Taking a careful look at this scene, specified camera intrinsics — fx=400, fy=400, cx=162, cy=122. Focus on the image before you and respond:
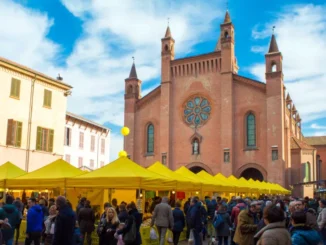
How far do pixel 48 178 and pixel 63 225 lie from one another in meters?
8.05

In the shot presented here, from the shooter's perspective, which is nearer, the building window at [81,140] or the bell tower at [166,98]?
the bell tower at [166,98]

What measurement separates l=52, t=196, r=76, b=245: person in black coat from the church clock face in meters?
30.1

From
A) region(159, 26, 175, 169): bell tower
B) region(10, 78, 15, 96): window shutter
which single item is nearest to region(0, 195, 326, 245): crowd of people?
region(10, 78, 15, 96): window shutter

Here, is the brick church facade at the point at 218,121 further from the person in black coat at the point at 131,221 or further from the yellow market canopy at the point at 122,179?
the person in black coat at the point at 131,221

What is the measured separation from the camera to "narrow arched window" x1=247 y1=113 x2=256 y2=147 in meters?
34.3

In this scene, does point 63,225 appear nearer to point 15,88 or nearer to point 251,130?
point 15,88

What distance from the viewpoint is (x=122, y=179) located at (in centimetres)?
1268

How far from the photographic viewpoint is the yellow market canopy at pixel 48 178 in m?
14.1

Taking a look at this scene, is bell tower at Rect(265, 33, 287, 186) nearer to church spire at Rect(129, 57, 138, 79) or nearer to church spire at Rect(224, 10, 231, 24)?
church spire at Rect(224, 10, 231, 24)

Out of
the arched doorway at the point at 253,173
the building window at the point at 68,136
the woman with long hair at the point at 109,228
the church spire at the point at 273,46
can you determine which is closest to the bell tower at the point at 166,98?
the arched doorway at the point at 253,173

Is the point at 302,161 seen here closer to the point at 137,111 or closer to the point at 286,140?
the point at 286,140

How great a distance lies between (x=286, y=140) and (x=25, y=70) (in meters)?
22.0

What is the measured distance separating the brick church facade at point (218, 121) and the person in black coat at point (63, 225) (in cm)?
2777

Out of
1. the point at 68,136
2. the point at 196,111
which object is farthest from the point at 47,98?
the point at 196,111
